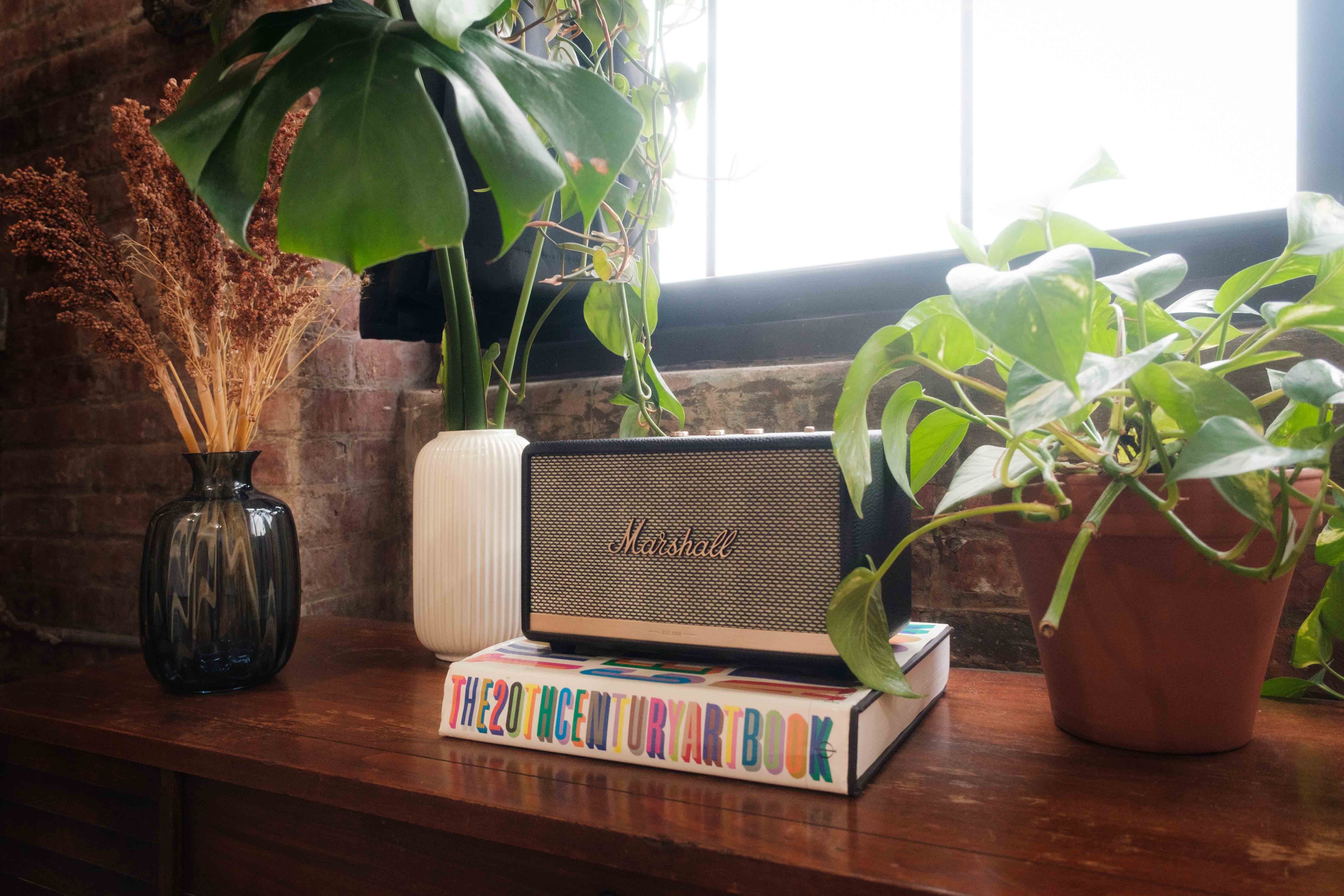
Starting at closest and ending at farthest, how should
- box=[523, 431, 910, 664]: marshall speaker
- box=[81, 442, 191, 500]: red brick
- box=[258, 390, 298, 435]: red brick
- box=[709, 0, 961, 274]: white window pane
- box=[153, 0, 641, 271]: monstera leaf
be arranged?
box=[153, 0, 641, 271]: monstera leaf, box=[523, 431, 910, 664]: marshall speaker, box=[709, 0, 961, 274]: white window pane, box=[258, 390, 298, 435]: red brick, box=[81, 442, 191, 500]: red brick

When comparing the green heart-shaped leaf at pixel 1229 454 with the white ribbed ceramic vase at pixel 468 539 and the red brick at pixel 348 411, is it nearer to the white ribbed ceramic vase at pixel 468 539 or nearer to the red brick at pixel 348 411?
the white ribbed ceramic vase at pixel 468 539

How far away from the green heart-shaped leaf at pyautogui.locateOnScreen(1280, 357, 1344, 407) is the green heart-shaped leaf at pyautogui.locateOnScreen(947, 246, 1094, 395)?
6.2 inches

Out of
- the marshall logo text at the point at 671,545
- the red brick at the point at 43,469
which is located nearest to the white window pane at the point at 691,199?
the marshall logo text at the point at 671,545

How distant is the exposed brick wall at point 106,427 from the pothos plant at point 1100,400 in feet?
3.22

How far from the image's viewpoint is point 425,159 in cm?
54

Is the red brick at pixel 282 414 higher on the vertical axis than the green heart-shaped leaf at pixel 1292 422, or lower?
higher

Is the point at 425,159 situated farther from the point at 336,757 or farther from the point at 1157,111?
the point at 1157,111

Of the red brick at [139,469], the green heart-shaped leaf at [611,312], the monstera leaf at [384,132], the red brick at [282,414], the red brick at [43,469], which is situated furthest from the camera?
the red brick at [43,469]

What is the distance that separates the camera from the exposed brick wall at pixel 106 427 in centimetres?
130

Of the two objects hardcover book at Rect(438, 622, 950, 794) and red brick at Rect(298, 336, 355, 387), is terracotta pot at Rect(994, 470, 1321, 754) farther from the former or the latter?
red brick at Rect(298, 336, 355, 387)

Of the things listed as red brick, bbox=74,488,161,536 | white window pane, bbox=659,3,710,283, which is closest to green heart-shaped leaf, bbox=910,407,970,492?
white window pane, bbox=659,3,710,283

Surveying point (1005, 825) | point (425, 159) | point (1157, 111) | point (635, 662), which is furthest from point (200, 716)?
point (1157, 111)

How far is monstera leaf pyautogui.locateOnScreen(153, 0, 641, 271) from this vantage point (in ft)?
1.72

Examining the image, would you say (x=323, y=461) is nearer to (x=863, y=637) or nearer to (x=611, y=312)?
(x=611, y=312)
